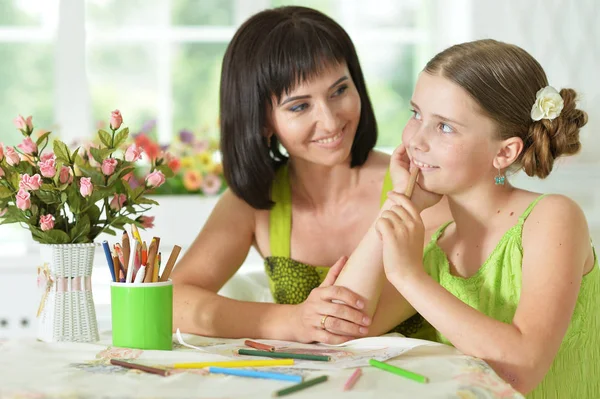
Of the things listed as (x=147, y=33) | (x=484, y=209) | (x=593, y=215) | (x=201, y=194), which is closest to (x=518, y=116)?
(x=484, y=209)

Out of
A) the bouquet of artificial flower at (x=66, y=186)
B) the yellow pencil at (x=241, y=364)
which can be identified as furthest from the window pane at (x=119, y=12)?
the yellow pencil at (x=241, y=364)

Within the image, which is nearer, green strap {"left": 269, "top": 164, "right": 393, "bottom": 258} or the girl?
the girl

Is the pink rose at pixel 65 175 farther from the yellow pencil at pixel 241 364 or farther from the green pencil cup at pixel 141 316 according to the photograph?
the yellow pencil at pixel 241 364

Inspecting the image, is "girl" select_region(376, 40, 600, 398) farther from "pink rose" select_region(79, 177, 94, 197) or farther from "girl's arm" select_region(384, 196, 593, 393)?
"pink rose" select_region(79, 177, 94, 197)

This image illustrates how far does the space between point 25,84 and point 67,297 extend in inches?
95.0

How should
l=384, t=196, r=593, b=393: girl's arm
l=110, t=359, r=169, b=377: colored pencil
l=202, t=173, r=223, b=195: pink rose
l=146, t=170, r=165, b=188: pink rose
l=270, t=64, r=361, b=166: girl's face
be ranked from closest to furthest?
1. l=110, t=359, r=169, b=377: colored pencil
2. l=384, t=196, r=593, b=393: girl's arm
3. l=146, t=170, r=165, b=188: pink rose
4. l=270, t=64, r=361, b=166: girl's face
5. l=202, t=173, r=223, b=195: pink rose

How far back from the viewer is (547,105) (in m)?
1.44

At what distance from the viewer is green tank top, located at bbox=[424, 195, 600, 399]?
148 centimetres

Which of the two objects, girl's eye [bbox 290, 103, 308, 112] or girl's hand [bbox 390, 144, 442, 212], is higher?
girl's eye [bbox 290, 103, 308, 112]

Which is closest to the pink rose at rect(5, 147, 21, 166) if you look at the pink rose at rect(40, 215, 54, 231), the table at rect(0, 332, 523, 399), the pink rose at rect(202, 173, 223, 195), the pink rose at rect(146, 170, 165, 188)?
the pink rose at rect(40, 215, 54, 231)

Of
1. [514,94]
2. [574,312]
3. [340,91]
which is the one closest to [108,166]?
[340,91]

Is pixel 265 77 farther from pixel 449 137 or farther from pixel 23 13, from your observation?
pixel 23 13

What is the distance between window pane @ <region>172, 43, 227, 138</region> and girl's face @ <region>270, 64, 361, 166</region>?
5.75 feet

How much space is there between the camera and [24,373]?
1.16m
